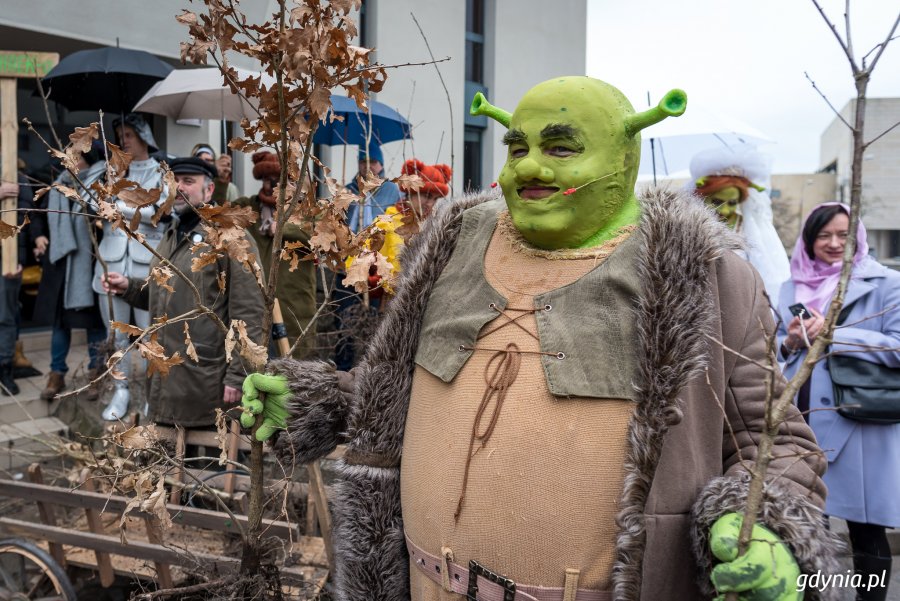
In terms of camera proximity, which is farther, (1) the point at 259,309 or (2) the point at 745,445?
(1) the point at 259,309

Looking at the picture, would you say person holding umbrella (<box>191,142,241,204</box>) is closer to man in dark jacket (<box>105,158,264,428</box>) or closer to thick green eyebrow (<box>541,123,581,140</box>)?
man in dark jacket (<box>105,158,264,428</box>)

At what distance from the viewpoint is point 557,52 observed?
11.8 m

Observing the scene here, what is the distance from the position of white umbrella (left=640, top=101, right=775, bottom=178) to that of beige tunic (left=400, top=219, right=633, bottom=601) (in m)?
3.12

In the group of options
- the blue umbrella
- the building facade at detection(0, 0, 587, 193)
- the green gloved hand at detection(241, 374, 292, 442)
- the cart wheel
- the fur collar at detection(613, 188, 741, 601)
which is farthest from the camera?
the building facade at detection(0, 0, 587, 193)

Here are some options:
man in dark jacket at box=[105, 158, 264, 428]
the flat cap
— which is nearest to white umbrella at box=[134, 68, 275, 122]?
the flat cap

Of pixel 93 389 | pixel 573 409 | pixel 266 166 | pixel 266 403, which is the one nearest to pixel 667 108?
pixel 573 409

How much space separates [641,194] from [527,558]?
35.5 inches

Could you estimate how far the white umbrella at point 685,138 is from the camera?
496 centimetres

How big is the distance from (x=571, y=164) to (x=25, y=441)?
4690 mm

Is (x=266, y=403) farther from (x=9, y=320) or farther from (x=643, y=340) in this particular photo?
(x=9, y=320)

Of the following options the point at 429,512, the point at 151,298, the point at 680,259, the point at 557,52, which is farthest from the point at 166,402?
the point at 557,52

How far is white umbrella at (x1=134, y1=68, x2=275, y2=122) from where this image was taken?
5031 mm

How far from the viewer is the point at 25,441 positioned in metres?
4.95

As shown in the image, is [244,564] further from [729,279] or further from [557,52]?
[557,52]
